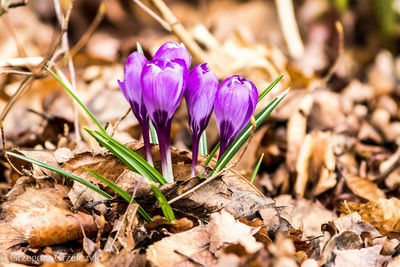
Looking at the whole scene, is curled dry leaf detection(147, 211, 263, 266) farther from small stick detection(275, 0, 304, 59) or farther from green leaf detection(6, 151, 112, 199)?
small stick detection(275, 0, 304, 59)

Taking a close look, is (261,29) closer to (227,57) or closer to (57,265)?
(227,57)

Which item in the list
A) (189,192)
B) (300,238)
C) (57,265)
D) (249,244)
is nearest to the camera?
(57,265)

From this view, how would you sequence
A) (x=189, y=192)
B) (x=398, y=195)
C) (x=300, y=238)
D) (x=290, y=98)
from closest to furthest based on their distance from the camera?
(x=189, y=192), (x=300, y=238), (x=398, y=195), (x=290, y=98)

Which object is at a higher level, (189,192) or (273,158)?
(189,192)

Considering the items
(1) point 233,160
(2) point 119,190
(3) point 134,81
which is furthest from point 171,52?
(1) point 233,160

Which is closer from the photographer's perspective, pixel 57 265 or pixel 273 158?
pixel 57 265

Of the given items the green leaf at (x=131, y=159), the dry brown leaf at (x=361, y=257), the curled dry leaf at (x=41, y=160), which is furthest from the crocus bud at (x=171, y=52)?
the dry brown leaf at (x=361, y=257)

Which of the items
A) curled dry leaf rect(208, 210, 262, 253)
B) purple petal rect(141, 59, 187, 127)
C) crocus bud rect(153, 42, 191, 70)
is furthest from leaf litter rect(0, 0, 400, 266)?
crocus bud rect(153, 42, 191, 70)

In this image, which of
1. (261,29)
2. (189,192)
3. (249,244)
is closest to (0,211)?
(189,192)
